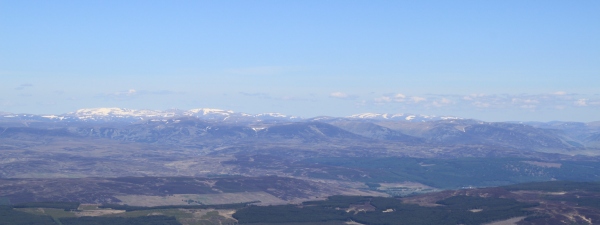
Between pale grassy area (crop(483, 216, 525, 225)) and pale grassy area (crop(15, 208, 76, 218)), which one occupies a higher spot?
pale grassy area (crop(483, 216, 525, 225))

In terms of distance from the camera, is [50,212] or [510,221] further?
[50,212]

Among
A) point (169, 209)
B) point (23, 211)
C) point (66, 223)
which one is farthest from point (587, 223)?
point (23, 211)

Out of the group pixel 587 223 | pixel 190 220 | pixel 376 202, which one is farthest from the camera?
pixel 376 202

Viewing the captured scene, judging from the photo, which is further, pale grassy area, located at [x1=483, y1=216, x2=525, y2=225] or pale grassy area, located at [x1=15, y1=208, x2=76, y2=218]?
pale grassy area, located at [x1=15, y1=208, x2=76, y2=218]

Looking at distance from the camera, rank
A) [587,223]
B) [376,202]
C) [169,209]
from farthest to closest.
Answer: [376,202] → [169,209] → [587,223]

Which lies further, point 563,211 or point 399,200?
point 399,200

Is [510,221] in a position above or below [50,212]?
above

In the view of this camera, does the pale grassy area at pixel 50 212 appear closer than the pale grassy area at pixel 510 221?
No

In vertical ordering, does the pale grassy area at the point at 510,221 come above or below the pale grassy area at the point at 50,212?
above

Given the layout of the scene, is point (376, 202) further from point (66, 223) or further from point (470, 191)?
point (66, 223)

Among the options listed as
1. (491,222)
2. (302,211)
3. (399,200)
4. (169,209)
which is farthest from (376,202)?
(169,209)
